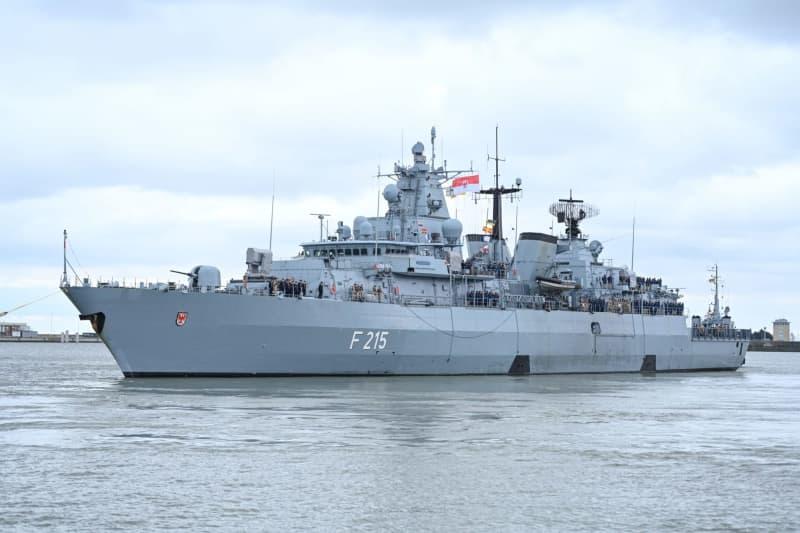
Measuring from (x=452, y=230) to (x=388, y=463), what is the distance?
25.5 metres

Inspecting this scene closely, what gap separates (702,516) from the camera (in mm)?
12008

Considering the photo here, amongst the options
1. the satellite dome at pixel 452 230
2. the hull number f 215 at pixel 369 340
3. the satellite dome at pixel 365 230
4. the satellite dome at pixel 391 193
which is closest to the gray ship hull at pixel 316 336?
the hull number f 215 at pixel 369 340

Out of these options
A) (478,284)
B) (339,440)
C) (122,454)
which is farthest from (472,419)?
(478,284)

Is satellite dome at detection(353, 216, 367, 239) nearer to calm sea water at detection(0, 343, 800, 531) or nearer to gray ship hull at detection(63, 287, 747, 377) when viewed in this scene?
gray ship hull at detection(63, 287, 747, 377)

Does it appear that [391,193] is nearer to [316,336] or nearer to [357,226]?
[357,226]

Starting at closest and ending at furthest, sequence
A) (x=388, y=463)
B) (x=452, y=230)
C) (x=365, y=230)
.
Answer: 1. (x=388, y=463)
2. (x=365, y=230)
3. (x=452, y=230)

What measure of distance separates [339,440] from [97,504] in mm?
5899

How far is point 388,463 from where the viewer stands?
15227 mm

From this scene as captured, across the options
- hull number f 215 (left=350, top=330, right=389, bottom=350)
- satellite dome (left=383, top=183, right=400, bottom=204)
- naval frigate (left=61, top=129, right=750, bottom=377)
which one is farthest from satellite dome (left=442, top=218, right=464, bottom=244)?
hull number f 215 (left=350, top=330, right=389, bottom=350)

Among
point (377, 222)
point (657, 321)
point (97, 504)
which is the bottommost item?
point (97, 504)

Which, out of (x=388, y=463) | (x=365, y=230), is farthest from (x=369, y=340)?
(x=388, y=463)

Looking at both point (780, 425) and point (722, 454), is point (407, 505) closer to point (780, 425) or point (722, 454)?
point (722, 454)

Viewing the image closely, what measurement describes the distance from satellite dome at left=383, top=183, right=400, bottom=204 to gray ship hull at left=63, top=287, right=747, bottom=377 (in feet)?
19.1

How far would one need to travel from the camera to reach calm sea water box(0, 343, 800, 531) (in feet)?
38.9
